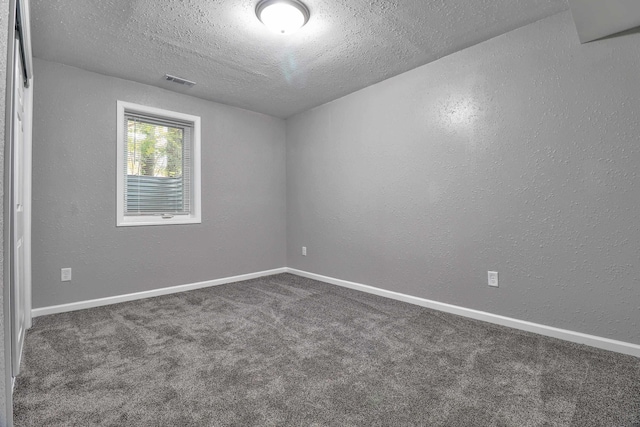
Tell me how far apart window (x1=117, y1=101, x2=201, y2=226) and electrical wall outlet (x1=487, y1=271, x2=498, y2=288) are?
3.09 meters

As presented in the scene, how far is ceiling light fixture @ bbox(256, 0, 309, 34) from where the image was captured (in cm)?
209

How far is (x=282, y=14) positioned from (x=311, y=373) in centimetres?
227

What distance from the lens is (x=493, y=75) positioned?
2580mm

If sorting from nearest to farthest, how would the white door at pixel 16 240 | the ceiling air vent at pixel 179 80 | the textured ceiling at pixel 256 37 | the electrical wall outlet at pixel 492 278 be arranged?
the white door at pixel 16 240 → the textured ceiling at pixel 256 37 → the electrical wall outlet at pixel 492 278 → the ceiling air vent at pixel 179 80

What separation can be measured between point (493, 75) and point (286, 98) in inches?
87.8

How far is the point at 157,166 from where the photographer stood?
3.67m

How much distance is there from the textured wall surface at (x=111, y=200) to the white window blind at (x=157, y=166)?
21 cm

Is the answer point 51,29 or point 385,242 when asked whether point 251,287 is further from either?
point 51,29

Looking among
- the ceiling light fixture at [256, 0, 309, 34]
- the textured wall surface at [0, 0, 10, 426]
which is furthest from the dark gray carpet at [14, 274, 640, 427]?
the ceiling light fixture at [256, 0, 309, 34]

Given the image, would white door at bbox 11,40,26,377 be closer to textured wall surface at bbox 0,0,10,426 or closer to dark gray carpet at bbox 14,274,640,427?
dark gray carpet at bbox 14,274,640,427

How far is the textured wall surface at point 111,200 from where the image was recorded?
2.85 meters

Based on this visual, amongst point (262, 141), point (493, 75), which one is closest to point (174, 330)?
point (262, 141)

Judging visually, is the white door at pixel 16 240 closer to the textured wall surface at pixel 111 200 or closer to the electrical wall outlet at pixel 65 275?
the textured wall surface at pixel 111 200

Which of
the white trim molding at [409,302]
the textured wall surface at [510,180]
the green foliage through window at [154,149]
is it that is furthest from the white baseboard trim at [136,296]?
the textured wall surface at [510,180]
